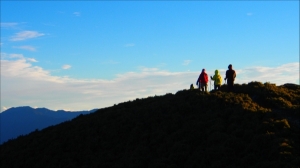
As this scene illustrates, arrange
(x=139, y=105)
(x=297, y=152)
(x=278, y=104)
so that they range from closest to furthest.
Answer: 1. (x=297, y=152)
2. (x=278, y=104)
3. (x=139, y=105)

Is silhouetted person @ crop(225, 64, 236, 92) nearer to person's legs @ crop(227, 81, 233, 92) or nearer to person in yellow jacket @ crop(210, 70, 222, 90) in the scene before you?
person's legs @ crop(227, 81, 233, 92)

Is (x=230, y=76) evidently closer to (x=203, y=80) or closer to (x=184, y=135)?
(x=203, y=80)

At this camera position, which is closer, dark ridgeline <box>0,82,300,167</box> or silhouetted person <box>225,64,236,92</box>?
dark ridgeline <box>0,82,300,167</box>

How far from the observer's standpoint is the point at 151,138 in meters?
23.4

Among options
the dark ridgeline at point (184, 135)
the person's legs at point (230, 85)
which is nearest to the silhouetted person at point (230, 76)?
the person's legs at point (230, 85)

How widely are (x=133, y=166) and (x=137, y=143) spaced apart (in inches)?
114

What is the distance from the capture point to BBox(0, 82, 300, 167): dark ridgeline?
65.8ft

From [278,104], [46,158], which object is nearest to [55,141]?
[46,158]

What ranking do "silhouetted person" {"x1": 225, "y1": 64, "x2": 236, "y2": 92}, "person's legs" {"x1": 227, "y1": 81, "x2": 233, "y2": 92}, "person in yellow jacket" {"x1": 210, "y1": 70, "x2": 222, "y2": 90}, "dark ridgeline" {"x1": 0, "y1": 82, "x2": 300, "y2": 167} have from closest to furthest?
1. "dark ridgeline" {"x1": 0, "y1": 82, "x2": 300, "y2": 167}
2. "silhouetted person" {"x1": 225, "y1": 64, "x2": 236, "y2": 92}
3. "person's legs" {"x1": 227, "y1": 81, "x2": 233, "y2": 92}
4. "person in yellow jacket" {"x1": 210, "y1": 70, "x2": 222, "y2": 90}

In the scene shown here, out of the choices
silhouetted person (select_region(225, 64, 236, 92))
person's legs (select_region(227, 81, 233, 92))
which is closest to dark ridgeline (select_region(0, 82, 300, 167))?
person's legs (select_region(227, 81, 233, 92))

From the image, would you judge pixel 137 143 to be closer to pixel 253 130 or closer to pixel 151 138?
pixel 151 138

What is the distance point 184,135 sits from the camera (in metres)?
22.8

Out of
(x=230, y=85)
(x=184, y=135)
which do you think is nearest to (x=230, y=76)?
(x=230, y=85)

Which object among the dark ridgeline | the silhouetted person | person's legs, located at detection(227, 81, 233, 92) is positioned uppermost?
the silhouetted person
